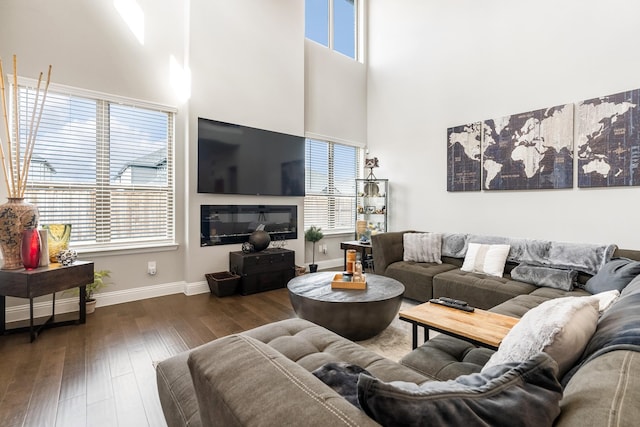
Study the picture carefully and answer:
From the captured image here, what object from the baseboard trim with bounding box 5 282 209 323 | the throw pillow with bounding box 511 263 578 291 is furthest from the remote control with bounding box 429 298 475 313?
the baseboard trim with bounding box 5 282 209 323

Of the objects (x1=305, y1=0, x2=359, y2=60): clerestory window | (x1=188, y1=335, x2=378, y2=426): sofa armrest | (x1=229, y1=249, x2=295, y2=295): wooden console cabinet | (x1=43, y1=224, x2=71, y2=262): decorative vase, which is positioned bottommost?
(x1=229, y1=249, x2=295, y2=295): wooden console cabinet

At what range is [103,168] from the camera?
350 centimetres

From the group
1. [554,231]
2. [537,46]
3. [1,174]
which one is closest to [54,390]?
[1,174]

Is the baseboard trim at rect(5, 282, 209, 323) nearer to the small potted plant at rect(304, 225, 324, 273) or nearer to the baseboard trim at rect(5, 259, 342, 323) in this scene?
the baseboard trim at rect(5, 259, 342, 323)

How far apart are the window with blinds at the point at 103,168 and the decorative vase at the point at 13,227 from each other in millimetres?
584

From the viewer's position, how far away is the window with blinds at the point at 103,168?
10.4 ft

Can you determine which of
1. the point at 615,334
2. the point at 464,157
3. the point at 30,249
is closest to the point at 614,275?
the point at 615,334

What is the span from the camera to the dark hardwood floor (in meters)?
1.73

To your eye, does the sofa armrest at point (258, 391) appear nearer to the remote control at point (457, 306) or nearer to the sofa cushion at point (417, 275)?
the remote control at point (457, 306)

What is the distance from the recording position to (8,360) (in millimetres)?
2242

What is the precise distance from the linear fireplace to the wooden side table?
1.35 m

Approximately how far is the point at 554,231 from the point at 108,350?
4704 millimetres

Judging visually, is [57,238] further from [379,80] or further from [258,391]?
[379,80]

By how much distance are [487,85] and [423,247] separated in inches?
93.9
